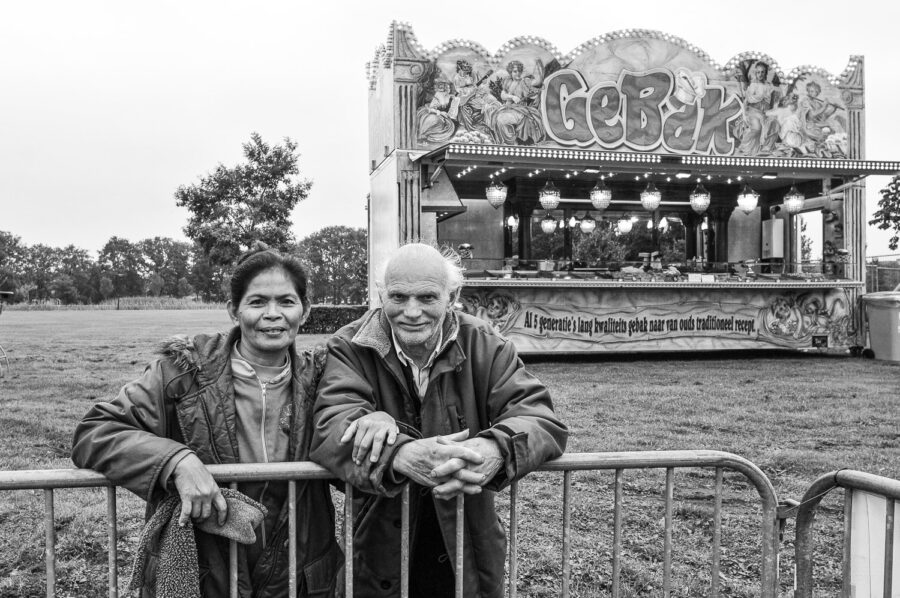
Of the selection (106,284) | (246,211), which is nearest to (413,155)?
(246,211)

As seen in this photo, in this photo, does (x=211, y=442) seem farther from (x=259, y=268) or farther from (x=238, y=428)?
(x=259, y=268)

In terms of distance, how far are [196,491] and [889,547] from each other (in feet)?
7.24

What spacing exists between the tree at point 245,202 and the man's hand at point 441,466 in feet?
100

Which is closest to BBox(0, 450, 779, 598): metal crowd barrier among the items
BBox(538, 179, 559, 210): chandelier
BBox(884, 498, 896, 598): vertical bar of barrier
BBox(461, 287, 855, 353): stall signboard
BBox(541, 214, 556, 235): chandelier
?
BBox(884, 498, 896, 598): vertical bar of barrier

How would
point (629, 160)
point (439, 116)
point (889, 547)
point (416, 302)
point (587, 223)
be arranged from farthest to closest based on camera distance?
point (587, 223) < point (439, 116) < point (629, 160) < point (416, 302) < point (889, 547)

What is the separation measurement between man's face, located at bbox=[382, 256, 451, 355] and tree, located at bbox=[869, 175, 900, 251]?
783 inches

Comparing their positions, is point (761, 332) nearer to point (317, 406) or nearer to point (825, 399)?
point (825, 399)

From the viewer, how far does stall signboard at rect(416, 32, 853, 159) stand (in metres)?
15.4

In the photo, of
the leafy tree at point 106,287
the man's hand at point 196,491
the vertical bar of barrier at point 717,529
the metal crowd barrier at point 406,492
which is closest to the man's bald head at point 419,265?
the metal crowd barrier at point 406,492

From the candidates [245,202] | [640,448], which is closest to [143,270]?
[245,202]

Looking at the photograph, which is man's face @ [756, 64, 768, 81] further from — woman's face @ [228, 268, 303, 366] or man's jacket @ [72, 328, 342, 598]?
man's jacket @ [72, 328, 342, 598]

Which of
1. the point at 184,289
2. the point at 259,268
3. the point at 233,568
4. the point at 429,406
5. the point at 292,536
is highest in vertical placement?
the point at 184,289

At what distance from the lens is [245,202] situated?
33.1 metres

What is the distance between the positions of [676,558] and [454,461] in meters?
2.61
